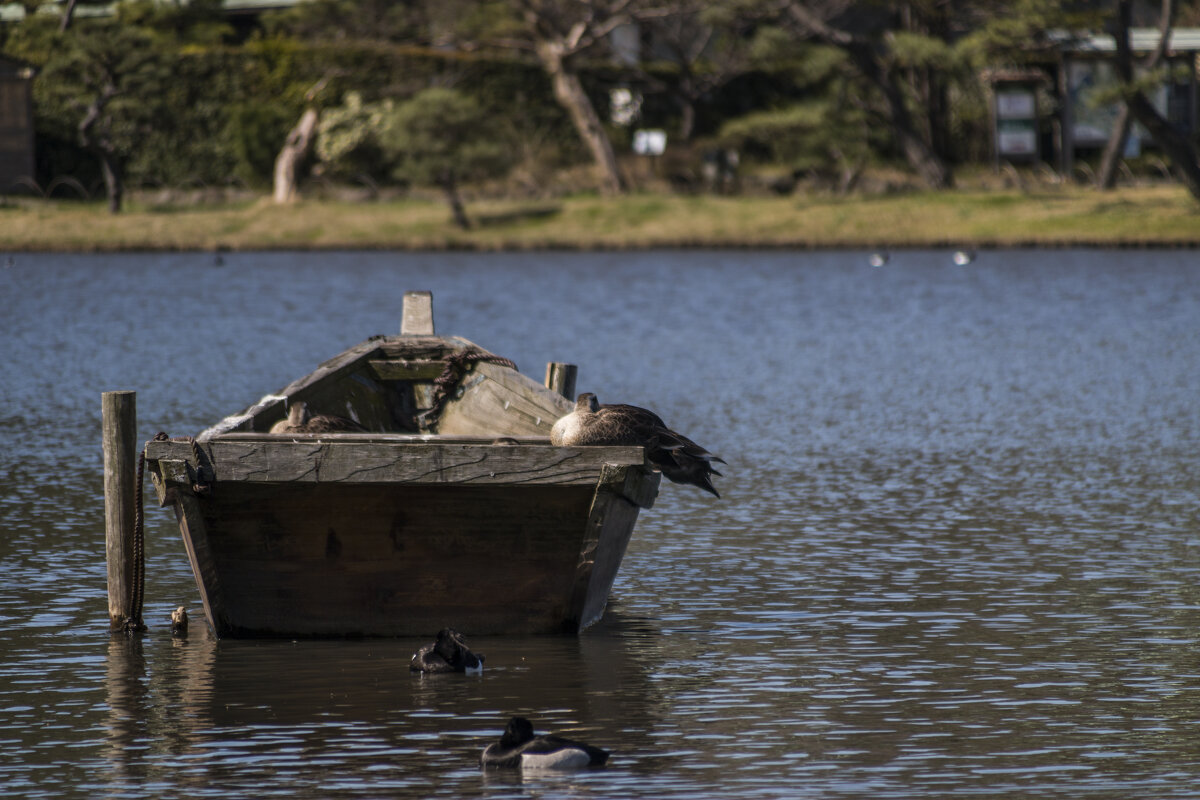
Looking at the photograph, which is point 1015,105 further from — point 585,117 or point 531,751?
point 531,751

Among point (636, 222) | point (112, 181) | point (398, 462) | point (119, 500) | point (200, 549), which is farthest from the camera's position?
point (112, 181)

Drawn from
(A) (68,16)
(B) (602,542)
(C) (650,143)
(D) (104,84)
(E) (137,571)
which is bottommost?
(E) (137,571)

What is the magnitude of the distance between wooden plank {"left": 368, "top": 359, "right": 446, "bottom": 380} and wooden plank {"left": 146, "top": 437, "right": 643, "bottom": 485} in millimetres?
5022

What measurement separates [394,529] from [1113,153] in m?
44.8

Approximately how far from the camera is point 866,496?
1612 centimetres

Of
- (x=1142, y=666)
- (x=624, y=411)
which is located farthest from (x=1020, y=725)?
(x=624, y=411)

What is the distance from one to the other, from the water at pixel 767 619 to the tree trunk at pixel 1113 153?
77.3ft

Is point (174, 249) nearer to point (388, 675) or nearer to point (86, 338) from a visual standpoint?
point (86, 338)

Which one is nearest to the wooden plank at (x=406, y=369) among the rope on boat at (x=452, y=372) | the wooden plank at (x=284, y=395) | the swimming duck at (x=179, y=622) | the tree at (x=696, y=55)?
the wooden plank at (x=284, y=395)

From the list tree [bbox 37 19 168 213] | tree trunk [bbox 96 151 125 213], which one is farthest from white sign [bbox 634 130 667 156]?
tree trunk [bbox 96 151 125 213]

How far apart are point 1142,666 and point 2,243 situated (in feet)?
153

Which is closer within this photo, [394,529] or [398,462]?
[398,462]

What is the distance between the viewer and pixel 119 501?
11.1 m

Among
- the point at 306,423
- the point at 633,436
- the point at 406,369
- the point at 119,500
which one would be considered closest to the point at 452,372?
the point at 406,369
